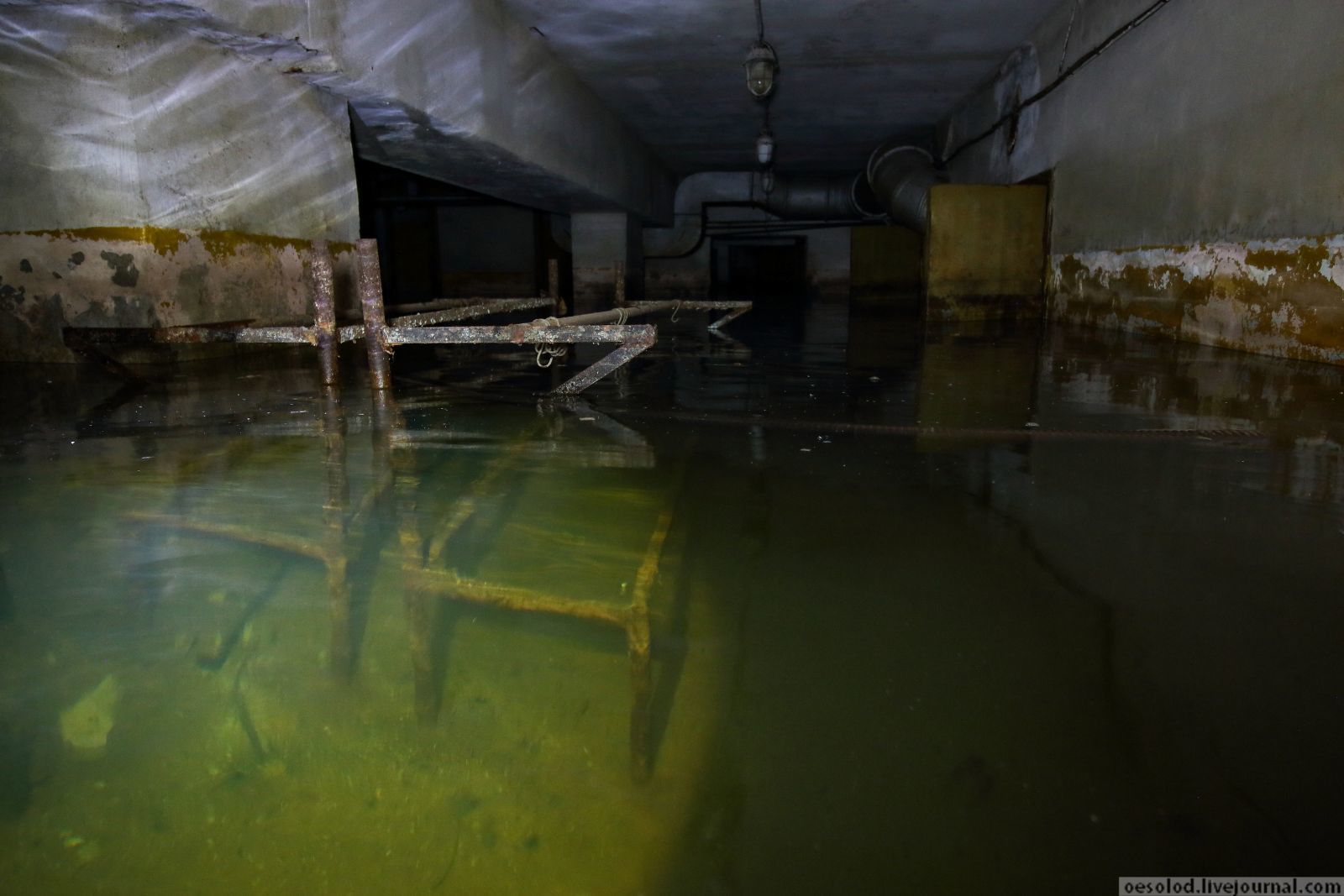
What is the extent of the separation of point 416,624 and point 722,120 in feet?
36.3

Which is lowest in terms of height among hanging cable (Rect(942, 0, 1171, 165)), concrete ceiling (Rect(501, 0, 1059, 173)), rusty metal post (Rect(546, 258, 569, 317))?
rusty metal post (Rect(546, 258, 569, 317))

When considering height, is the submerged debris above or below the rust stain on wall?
below

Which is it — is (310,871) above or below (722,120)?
below

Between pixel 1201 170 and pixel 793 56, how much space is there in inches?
171

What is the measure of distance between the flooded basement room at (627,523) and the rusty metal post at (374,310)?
0.02m

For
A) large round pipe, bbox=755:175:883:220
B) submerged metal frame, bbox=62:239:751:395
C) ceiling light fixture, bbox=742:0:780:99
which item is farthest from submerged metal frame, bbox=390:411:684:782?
large round pipe, bbox=755:175:883:220

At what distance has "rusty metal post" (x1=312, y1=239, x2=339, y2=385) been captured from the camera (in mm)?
3732

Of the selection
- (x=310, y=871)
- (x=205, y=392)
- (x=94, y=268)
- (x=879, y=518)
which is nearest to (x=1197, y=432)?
(x=879, y=518)

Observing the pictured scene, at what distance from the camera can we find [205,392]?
3850mm

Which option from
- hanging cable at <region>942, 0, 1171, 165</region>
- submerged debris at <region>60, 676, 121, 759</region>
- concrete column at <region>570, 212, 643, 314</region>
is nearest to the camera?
submerged debris at <region>60, 676, 121, 759</region>

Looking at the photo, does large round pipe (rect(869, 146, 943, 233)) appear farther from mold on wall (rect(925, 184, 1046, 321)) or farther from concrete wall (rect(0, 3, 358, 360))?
concrete wall (rect(0, 3, 358, 360))

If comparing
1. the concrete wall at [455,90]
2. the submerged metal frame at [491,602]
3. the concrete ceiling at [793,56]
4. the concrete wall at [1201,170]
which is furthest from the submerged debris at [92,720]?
the concrete ceiling at [793,56]

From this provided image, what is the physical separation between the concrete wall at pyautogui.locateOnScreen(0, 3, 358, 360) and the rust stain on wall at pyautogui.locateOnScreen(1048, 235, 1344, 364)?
5977mm

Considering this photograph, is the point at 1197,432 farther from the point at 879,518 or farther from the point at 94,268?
the point at 94,268
